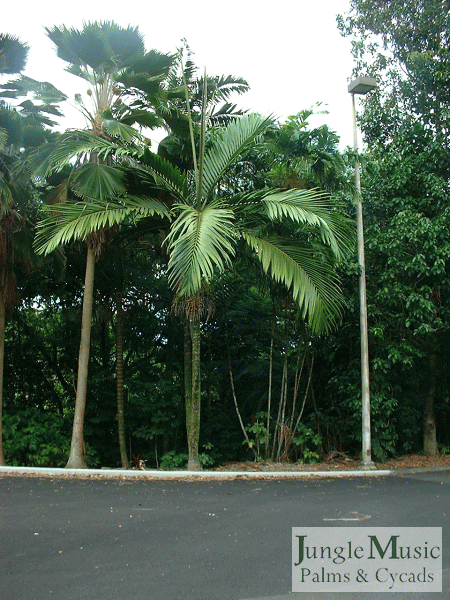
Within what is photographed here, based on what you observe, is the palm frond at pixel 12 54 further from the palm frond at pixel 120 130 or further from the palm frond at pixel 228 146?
the palm frond at pixel 228 146

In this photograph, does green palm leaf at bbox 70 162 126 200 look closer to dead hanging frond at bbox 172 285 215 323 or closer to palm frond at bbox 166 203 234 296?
palm frond at bbox 166 203 234 296

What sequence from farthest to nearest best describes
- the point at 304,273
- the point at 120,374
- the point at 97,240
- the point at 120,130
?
the point at 120,374
the point at 97,240
the point at 120,130
the point at 304,273

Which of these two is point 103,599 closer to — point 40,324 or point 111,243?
point 111,243

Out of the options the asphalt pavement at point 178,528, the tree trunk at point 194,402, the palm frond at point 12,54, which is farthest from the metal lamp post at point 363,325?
the palm frond at point 12,54

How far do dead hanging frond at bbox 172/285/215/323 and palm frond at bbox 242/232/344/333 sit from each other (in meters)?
1.25

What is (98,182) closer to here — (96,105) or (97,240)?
(97,240)

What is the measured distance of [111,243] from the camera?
37.8 feet

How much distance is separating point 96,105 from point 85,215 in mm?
2829

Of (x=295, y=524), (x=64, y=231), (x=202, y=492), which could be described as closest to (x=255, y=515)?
(x=295, y=524)

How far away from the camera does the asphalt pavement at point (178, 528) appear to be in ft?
14.8

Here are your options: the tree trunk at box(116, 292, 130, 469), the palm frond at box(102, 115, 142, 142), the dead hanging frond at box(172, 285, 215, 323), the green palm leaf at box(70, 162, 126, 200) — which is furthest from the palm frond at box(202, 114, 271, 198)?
the tree trunk at box(116, 292, 130, 469)

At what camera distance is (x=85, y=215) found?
9.81m

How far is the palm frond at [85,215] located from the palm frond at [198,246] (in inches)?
32.4

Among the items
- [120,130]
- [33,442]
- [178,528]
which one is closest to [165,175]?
[120,130]
